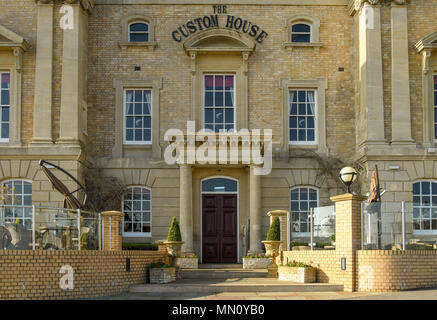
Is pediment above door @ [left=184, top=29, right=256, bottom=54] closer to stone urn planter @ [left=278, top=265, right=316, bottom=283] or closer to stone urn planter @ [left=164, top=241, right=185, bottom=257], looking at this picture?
stone urn planter @ [left=164, top=241, right=185, bottom=257]

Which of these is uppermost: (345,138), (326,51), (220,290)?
(326,51)

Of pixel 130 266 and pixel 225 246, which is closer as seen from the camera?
pixel 130 266

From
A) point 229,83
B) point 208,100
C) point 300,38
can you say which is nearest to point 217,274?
point 208,100

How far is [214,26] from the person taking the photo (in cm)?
2664

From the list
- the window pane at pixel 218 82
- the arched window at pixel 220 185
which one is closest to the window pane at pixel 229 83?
the window pane at pixel 218 82

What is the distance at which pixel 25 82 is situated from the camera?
25.0 meters

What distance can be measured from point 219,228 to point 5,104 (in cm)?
956

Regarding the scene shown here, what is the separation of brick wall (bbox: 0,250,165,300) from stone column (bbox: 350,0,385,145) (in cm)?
1114

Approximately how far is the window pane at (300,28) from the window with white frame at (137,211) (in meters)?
8.89

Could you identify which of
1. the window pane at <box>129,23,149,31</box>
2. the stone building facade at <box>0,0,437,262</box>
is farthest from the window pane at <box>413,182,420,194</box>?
the window pane at <box>129,23,149,31</box>

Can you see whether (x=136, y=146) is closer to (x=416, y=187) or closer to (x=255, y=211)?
(x=255, y=211)
